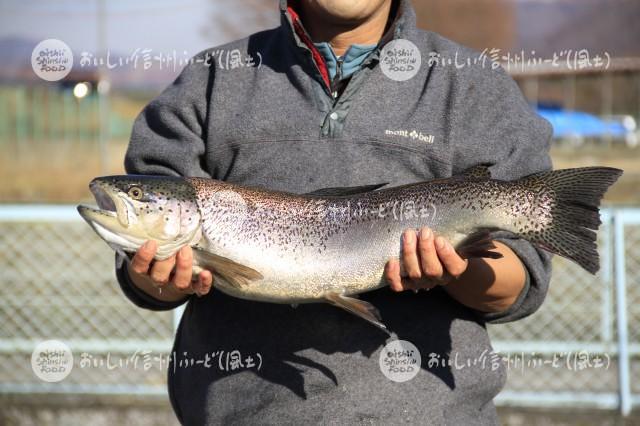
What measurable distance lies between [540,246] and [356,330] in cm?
65

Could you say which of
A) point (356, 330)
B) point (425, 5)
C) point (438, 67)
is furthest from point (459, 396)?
point (425, 5)

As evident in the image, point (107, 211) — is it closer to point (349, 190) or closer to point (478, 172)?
point (349, 190)

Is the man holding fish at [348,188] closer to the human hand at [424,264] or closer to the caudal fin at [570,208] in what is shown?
the human hand at [424,264]

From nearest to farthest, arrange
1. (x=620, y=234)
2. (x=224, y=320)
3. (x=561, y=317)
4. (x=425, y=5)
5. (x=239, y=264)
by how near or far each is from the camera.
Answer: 1. (x=239, y=264)
2. (x=224, y=320)
3. (x=620, y=234)
4. (x=561, y=317)
5. (x=425, y=5)

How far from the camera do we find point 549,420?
20.5ft

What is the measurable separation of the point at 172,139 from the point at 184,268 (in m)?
0.53

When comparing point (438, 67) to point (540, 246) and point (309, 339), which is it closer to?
point (540, 246)

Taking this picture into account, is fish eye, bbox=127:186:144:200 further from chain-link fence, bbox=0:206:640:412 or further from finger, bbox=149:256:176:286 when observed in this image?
chain-link fence, bbox=0:206:640:412

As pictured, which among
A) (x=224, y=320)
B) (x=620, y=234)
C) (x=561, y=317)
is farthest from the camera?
(x=561, y=317)

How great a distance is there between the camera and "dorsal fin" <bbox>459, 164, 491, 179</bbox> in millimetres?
2791

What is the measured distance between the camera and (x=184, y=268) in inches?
106

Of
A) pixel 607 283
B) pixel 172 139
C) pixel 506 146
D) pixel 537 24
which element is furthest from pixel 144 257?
pixel 537 24

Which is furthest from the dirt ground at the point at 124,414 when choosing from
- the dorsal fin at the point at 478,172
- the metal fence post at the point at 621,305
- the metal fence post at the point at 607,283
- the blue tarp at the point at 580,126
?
the blue tarp at the point at 580,126

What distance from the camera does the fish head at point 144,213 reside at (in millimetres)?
2768
